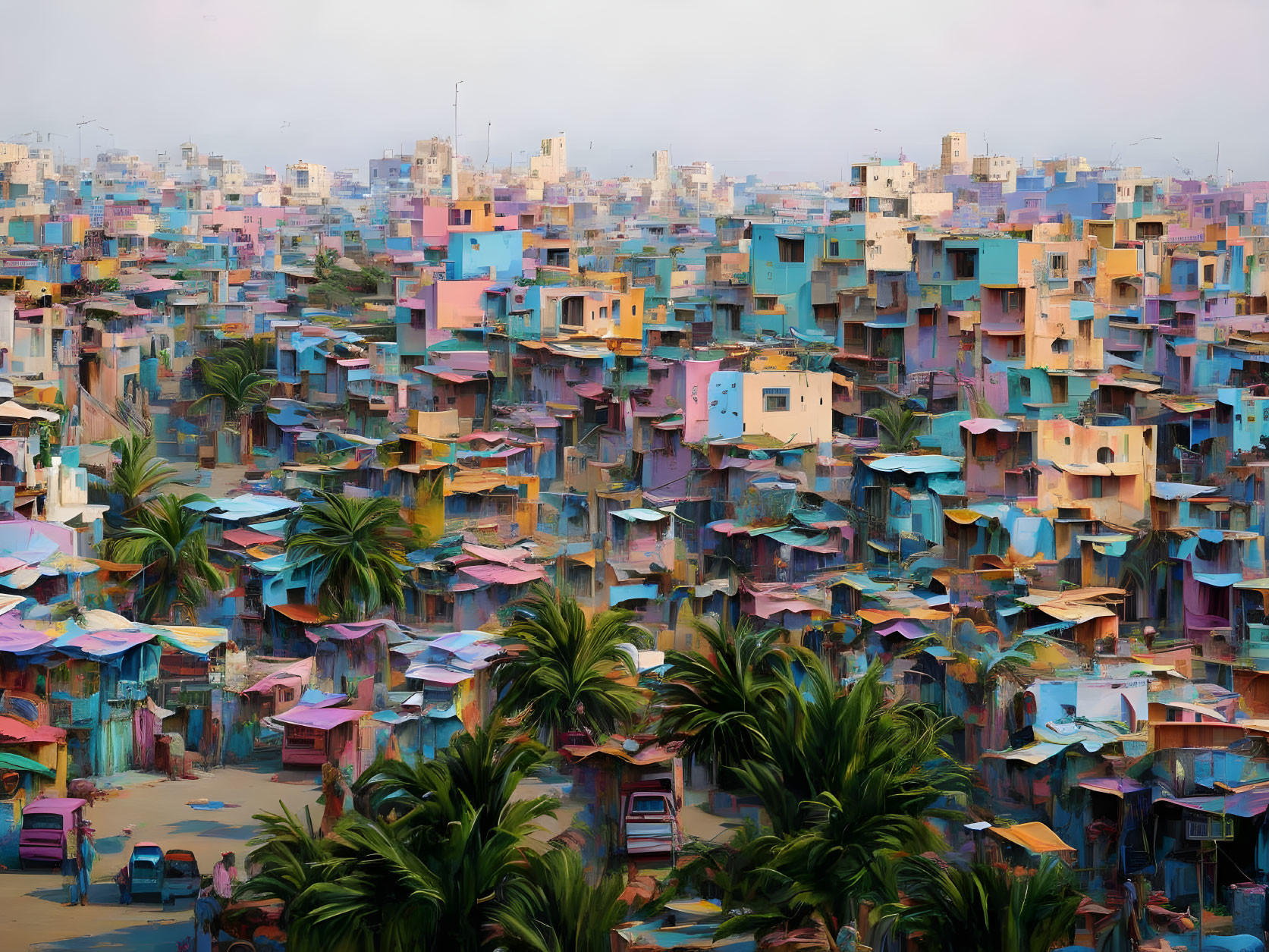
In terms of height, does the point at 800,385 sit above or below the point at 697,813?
above

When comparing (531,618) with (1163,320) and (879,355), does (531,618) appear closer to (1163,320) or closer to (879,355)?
(879,355)

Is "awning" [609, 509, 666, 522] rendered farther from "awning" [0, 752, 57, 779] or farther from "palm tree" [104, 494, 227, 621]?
"awning" [0, 752, 57, 779]

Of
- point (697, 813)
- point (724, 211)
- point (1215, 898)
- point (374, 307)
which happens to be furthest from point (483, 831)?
point (724, 211)

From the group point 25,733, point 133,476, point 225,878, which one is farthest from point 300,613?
point 225,878

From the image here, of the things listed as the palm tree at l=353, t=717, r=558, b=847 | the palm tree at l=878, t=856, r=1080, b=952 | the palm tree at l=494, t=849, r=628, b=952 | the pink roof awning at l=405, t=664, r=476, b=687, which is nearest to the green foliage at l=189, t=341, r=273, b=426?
the pink roof awning at l=405, t=664, r=476, b=687

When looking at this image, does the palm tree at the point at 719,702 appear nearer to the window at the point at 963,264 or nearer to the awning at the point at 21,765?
the awning at the point at 21,765

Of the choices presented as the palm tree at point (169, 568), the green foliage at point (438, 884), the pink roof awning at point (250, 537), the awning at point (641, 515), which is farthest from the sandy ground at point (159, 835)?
the awning at point (641, 515)

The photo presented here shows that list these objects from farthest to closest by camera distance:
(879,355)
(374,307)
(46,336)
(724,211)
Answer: (724,211)
(374,307)
(879,355)
(46,336)
